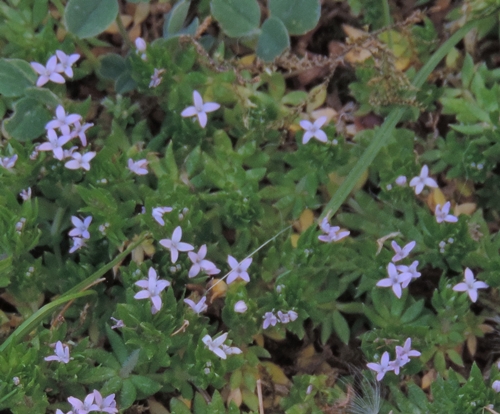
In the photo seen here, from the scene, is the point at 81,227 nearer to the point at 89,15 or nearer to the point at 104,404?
the point at 104,404

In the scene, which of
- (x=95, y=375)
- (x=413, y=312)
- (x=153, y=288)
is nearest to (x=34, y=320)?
(x=95, y=375)

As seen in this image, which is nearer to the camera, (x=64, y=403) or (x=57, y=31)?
(x=64, y=403)

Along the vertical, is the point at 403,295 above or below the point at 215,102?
below

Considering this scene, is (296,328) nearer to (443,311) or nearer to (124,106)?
(443,311)

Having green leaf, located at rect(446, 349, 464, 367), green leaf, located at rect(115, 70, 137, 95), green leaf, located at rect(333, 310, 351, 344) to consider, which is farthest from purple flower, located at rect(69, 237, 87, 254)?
green leaf, located at rect(446, 349, 464, 367)

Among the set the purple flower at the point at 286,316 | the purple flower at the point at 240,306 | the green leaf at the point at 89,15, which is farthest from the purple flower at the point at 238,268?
the green leaf at the point at 89,15

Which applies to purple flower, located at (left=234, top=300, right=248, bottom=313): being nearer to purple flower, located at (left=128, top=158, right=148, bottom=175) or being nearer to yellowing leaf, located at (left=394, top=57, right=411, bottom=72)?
purple flower, located at (left=128, top=158, right=148, bottom=175)

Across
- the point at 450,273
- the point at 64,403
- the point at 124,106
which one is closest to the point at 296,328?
the point at 450,273
